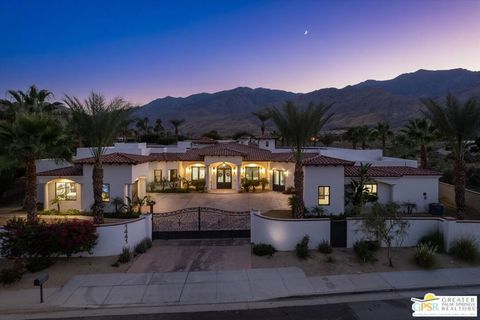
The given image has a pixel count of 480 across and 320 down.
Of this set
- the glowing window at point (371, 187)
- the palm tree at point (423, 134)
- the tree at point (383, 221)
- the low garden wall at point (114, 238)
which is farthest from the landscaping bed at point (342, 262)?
the palm tree at point (423, 134)

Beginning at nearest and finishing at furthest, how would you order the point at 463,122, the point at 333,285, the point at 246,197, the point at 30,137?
the point at 333,285, the point at 30,137, the point at 463,122, the point at 246,197

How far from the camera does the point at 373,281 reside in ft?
38.8

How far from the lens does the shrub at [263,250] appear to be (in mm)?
14547

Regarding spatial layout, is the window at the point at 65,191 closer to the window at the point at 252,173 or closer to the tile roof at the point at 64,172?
the tile roof at the point at 64,172

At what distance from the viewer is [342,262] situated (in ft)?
44.7

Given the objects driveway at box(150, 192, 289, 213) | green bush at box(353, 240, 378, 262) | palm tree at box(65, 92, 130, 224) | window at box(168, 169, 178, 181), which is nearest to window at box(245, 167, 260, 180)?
driveway at box(150, 192, 289, 213)

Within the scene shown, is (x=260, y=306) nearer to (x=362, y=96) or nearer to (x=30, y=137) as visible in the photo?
(x=30, y=137)

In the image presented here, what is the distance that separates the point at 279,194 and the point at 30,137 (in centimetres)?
2086

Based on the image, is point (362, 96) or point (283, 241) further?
point (362, 96)

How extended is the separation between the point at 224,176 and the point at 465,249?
898 inches

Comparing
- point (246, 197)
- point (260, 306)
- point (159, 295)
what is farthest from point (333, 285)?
point (246, 197)

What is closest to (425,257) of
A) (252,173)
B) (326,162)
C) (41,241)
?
(326,162)

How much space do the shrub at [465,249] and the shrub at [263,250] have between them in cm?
782

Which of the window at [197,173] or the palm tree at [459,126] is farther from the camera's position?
the window at [197,173]
